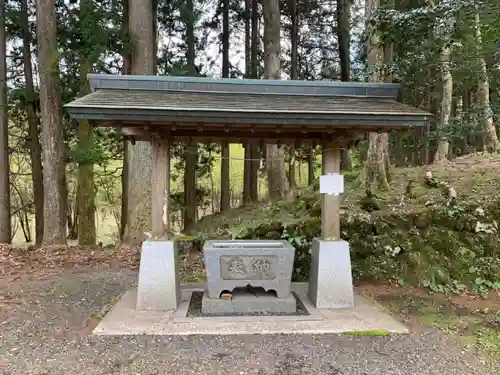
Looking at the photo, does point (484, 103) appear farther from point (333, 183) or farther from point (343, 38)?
point (343, 38)

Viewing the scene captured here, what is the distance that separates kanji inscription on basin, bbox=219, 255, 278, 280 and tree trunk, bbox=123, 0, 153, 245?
397 centimetres

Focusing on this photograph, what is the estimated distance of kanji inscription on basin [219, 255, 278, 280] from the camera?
4387 millimetres

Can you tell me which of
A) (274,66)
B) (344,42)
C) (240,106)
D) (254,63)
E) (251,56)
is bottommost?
(240,106)

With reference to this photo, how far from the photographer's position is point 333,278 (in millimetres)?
4570

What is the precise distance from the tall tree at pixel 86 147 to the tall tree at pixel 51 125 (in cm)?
51

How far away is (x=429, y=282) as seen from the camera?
5539mm

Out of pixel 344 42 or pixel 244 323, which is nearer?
pixel 244 323

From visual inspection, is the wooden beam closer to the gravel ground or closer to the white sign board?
the white sign board

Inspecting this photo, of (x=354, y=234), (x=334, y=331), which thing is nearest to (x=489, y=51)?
(x=354, y=234)

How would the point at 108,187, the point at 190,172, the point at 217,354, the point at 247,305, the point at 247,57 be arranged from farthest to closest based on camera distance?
the point at 108,187 < the point at 247,57 < the point at 190,172 < the point at 247,305 < the point at 217,354

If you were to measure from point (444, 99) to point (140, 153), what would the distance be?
6.75 m

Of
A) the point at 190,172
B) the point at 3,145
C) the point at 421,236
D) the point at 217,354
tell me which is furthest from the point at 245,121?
the point at 190,172

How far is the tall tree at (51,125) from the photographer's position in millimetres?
7793

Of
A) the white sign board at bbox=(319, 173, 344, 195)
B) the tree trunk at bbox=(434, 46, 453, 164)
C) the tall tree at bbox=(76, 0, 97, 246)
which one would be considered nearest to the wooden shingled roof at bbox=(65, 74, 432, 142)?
the white sign board at bbox=(319, 173, 344, 195)
